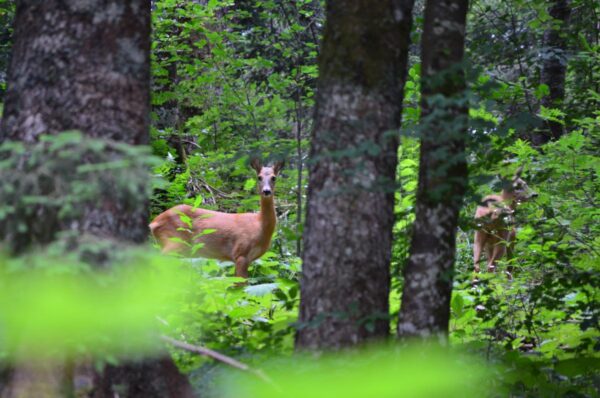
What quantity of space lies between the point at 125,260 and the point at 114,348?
45 cm

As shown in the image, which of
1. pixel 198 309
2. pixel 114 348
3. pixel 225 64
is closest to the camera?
pixel 114 348

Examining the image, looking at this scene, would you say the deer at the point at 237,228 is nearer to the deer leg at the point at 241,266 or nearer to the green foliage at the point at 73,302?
the deer leg at the point at 241,266

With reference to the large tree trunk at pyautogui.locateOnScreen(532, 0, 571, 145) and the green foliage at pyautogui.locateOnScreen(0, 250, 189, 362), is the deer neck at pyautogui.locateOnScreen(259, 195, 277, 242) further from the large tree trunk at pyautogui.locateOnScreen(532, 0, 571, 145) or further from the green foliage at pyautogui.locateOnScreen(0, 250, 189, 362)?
the green foliage at pyautogui.locateOnScreen(0, 250, 189, 362)

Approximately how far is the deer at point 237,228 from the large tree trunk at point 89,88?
6.39 m

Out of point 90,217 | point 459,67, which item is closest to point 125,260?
point 90,217

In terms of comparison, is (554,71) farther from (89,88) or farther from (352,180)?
(89,88)

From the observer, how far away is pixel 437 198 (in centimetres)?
403

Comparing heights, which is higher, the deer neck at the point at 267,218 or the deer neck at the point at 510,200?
the deer neck at the point at 510,200

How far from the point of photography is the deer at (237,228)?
1066 centimetres

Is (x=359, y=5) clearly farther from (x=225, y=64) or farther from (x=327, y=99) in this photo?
(x=225, y=64)

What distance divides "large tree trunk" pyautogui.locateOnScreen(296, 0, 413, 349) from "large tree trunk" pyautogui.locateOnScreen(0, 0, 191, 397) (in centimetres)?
86

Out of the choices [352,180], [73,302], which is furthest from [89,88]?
[73,302]

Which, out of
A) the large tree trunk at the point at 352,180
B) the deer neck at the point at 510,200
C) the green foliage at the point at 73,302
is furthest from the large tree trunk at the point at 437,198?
the green foliage at the point at 73,302

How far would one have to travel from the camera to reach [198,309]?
4.92 m
